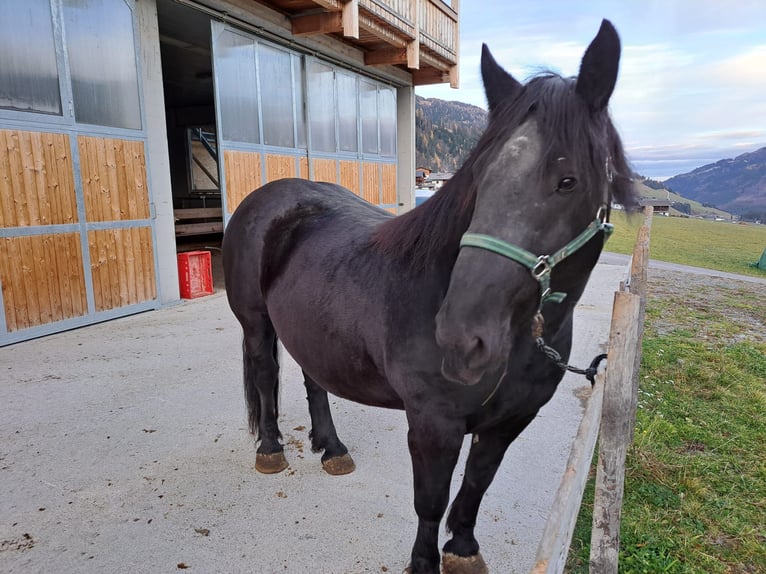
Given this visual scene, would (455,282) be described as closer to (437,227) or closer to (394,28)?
(437,227)

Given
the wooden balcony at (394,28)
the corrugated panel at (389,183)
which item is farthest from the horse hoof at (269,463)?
the corrugated panel at (389,183)

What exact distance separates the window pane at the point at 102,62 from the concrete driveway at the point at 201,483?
294 centimetres

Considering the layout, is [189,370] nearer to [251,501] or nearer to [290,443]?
[290,443]

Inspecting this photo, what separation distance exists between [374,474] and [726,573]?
5.24 ft

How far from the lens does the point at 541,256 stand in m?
1.07

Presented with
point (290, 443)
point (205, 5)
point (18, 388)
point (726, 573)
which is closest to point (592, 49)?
point (726, 573)

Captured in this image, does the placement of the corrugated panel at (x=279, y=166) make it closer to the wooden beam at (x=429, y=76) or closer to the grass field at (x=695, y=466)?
the wooden beam at (x=429, y=76)

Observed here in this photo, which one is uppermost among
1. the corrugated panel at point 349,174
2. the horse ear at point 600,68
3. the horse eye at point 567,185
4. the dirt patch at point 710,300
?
the corrugated panel at point 349,174

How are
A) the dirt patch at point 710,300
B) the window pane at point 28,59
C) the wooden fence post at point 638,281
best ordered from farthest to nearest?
the dirt patch at point 710,300 < the window pane at point 28,59 < the wooden fence post at point 638,281

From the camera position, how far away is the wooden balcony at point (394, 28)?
690 cm

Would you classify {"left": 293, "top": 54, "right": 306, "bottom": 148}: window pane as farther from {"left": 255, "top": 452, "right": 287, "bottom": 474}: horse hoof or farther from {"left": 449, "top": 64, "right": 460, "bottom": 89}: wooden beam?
{"left": 255, "top": 452, "right": 287, "bottom": 474}: horse hoof

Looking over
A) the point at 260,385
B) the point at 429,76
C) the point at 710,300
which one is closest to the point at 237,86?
the point at 260,385

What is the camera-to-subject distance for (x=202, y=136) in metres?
13.8

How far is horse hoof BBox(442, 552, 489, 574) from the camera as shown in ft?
6.00
